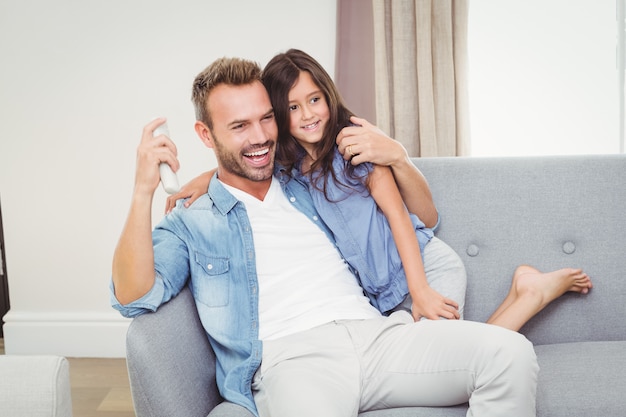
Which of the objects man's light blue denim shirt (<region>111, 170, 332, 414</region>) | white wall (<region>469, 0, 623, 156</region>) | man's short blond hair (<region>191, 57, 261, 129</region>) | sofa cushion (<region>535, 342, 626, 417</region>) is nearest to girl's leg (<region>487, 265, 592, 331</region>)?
sofa cushion (<region>535, 342, 626, 417</region>)

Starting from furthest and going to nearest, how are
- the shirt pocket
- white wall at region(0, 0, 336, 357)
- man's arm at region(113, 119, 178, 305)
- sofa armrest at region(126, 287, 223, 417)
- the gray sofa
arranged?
1. white wall at region(0, 0, 336, 357)
2. the gray sofa
3. the shirt pocket
4. man's arm at region(113, 119, 178, 305)
5. sofa armrest at region(126, 287, 223, 417)

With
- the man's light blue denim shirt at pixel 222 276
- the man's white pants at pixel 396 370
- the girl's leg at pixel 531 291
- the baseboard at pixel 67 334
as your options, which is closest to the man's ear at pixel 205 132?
the man's light blue denim shirt at pixel 222 276

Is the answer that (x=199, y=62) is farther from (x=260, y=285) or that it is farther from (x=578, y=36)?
(x=578, y=36)

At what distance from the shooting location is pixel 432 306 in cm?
177

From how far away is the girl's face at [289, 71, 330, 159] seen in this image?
1.92m

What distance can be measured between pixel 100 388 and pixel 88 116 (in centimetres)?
115

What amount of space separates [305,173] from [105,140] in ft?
4.31

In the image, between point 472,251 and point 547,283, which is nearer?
point 547,283

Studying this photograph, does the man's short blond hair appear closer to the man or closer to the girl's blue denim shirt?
the man

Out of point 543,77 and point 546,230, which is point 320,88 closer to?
point 546,230

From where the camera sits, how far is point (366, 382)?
5.16 feet

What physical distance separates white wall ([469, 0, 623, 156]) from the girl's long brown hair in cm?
114

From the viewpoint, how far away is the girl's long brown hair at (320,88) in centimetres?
192

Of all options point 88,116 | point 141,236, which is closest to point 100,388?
point 88,116
